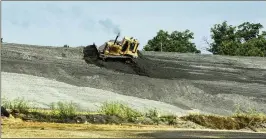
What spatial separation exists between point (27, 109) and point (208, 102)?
11158 millimetres

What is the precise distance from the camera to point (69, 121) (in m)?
22.1

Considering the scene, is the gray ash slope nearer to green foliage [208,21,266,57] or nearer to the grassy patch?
the grassy patch

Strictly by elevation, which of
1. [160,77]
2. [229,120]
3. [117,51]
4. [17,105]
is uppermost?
[117,51]

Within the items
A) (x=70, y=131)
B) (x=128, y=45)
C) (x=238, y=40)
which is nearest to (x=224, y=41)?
(x=238, y=40)

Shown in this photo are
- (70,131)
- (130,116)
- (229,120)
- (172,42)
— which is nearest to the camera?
(70,131)

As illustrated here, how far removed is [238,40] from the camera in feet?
259

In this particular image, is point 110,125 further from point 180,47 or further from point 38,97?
point 180,47

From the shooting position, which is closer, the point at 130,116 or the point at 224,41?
the point at 130,116

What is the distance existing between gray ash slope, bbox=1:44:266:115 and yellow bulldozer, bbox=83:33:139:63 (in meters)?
0.66

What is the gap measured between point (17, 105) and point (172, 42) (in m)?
53.3

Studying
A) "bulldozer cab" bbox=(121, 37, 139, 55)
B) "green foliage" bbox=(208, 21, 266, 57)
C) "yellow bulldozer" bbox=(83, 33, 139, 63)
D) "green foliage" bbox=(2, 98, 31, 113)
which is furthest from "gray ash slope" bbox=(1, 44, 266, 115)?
"green foliage" bbox=(208, 21, 266, 57)

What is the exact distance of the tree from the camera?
2889 inches

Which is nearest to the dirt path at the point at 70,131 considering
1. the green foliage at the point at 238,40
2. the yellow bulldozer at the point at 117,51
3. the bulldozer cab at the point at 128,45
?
the yellow bulldozer at the point at 117,51

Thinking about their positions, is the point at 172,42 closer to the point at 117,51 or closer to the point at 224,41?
the point at 224,41
